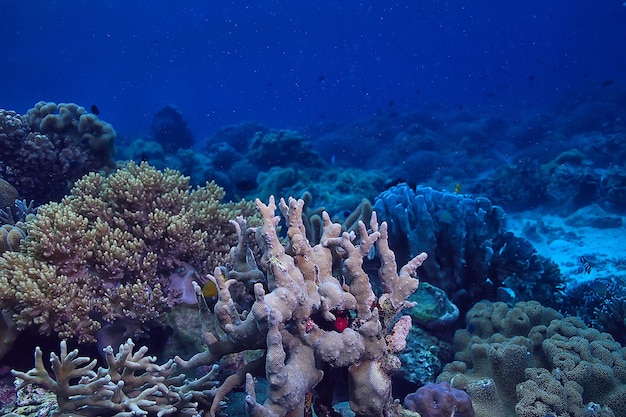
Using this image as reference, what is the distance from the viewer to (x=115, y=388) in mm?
2506

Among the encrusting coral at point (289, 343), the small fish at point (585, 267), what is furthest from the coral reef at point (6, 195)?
the small fish at point (585, 267)

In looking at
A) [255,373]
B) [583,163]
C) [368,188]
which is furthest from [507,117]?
[255,373]

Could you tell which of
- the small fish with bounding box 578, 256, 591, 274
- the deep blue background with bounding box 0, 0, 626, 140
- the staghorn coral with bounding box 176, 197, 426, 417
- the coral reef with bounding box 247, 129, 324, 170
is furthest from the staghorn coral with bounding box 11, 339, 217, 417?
the deep blue background with bounding box 0, 0, 626, 140

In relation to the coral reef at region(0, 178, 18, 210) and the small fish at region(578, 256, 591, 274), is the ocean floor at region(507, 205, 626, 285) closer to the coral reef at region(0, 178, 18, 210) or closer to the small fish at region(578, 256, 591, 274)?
the small fish at region(578, 256, 591, 274)

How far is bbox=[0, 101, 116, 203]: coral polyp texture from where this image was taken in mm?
6652

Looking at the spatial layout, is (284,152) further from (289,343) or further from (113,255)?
(289,343)

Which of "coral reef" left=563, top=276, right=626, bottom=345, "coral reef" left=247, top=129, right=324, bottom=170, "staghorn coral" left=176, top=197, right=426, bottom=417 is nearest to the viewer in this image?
"staghorn coral" left=176, top=197, right=426, bottom=417

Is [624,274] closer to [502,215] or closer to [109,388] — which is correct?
[502,215]

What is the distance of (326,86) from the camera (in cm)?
11088

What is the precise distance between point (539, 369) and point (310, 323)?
8.23 ft

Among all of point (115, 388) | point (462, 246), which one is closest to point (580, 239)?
point (462, 246)

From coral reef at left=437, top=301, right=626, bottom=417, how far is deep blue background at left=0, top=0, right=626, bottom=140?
116 feet

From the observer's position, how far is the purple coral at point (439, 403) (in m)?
3.06

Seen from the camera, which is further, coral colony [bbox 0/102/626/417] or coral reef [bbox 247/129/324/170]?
coral reef [bbox 247/129/324/170]
